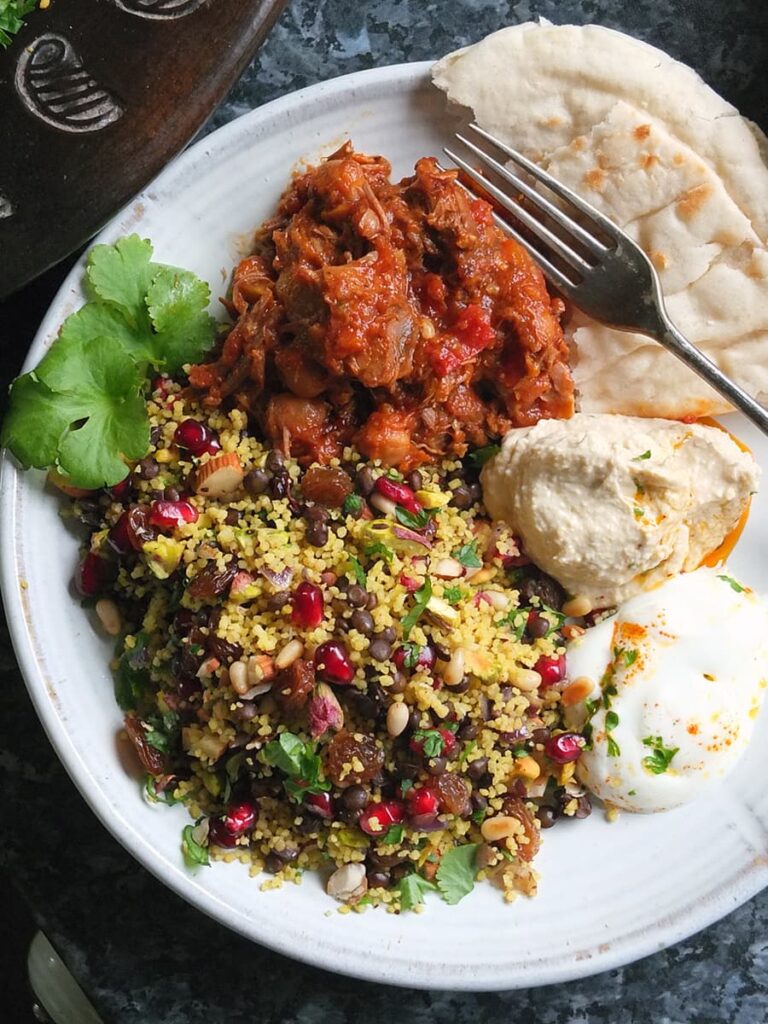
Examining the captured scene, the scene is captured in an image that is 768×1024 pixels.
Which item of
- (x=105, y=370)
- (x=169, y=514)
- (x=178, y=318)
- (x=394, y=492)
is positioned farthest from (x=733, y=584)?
(x=105, y=370)

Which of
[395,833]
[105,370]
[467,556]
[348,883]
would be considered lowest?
[348,883]

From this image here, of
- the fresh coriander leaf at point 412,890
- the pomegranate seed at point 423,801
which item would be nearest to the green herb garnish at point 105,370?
the pomegranate seed at point 423,801

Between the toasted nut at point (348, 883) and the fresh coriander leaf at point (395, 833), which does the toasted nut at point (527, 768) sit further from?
the toasted nut at point (348, 883)

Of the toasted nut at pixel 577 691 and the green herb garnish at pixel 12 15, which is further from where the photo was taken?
the toasted nut at pixel 577 691

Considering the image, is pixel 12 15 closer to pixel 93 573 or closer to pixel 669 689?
pixel 93 573

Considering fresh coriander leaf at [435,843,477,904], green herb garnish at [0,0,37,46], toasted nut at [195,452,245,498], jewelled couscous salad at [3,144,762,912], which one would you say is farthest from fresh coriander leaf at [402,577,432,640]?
green herb garnish at [0,0,37,46]

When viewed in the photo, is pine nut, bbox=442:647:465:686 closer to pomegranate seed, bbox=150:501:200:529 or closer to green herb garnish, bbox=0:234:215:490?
pomegranate seed, bbox=150:501:200:529
